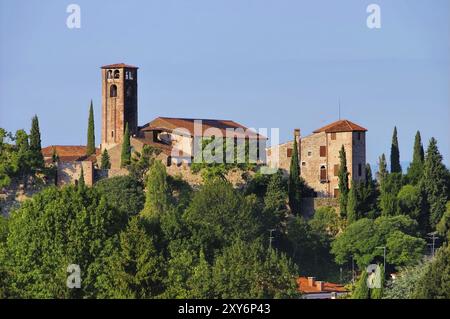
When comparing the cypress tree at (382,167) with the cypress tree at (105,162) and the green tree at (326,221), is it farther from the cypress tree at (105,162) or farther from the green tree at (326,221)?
the cypress tree at (105,162)

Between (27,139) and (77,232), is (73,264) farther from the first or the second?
(27,139)

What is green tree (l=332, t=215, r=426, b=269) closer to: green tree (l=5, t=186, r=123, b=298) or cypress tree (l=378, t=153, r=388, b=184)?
cypress tree (l=378, t=153, r=388, b=184)

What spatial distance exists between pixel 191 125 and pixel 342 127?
8180mm

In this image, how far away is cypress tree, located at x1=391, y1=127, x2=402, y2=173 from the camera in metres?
83.8

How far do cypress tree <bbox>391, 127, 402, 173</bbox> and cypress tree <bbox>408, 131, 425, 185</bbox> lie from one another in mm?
1142

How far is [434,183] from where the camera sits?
7650 centimetres

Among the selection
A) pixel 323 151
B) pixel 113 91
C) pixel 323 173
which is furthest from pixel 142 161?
pixel 113 91

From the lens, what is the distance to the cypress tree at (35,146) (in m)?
78.4

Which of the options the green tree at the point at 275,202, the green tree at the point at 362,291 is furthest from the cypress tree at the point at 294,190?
the green tree at the point at 362,291

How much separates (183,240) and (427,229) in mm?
16831

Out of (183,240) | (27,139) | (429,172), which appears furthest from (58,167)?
(183,240)

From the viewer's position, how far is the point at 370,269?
68375 mm

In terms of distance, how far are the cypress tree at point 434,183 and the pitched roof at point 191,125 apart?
799 centimetres

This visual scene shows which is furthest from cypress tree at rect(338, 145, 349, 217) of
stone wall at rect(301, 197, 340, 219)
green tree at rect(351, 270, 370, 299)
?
green tree at rect(351, 270, 370, 299)
